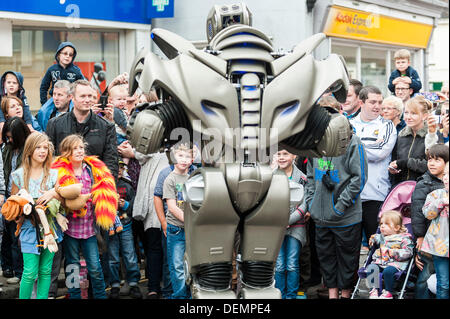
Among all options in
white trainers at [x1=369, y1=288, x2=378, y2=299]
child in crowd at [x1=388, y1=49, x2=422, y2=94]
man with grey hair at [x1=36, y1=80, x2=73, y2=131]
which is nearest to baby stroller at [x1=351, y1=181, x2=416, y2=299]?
white trainers at [x1=369, y1=288, x2=378, y2=299]

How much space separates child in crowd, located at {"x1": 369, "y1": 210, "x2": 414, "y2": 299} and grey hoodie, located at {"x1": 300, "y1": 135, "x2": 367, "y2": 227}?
27 cm

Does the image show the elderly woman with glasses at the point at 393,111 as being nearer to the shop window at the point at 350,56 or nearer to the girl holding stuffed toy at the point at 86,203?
the girl holding stuffed toy at the point at 86,203

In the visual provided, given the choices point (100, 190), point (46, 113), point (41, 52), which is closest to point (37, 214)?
point (100, 190)

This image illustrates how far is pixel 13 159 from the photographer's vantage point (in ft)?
19.1

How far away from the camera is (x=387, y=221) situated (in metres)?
5.05

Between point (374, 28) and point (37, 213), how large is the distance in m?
9.28

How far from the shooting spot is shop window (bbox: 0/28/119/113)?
9.76m

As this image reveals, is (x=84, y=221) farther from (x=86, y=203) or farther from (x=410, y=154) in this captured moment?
(x=410, y=154)

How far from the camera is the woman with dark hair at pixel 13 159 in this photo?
5781 millimetres

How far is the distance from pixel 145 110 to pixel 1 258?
3473mm

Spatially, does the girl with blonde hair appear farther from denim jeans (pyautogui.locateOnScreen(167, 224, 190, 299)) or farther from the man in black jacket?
the man in black jacket

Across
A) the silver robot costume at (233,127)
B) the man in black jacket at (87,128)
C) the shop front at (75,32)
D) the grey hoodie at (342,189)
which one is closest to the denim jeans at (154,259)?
the man in black jacket at (87,128)
